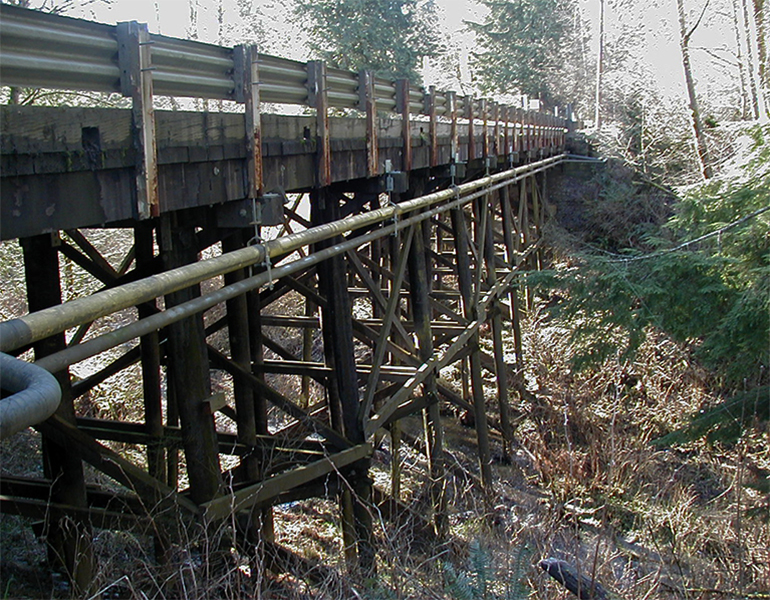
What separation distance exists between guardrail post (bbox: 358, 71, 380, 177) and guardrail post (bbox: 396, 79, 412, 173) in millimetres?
680

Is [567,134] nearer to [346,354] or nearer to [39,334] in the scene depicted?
[346,354]

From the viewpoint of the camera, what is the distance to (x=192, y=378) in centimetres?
414

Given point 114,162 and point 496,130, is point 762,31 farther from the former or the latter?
point 114,162

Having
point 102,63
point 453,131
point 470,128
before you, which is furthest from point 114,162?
point 470,128

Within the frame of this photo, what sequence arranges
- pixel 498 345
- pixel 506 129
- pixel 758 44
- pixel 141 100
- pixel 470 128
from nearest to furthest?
1. pixel 141 100
2. pixel 470 128
3. pixel 498 345
4. pixel 506 129
5. pixel 758 44

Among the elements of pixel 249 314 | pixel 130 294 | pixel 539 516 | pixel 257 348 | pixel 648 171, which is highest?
pixel 648 171

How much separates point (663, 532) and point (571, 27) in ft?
100

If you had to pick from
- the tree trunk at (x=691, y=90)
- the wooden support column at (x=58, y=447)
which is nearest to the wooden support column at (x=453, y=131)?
the wooden support column at (x=58, y=447)

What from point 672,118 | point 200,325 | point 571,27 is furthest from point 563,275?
point 571,27

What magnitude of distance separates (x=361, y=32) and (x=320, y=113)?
19.3 metres

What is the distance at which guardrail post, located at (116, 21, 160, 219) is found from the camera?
9.62ft

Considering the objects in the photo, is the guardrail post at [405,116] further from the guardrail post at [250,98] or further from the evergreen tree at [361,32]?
the evergreen tree at [361,32]

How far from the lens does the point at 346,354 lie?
18.4ft

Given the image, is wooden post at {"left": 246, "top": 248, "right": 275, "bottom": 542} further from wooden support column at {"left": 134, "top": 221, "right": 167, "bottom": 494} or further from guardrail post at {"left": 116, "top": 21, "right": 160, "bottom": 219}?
guardrail post at {"left": 116, "top": 21, "right": 160, "bottom": 219}
